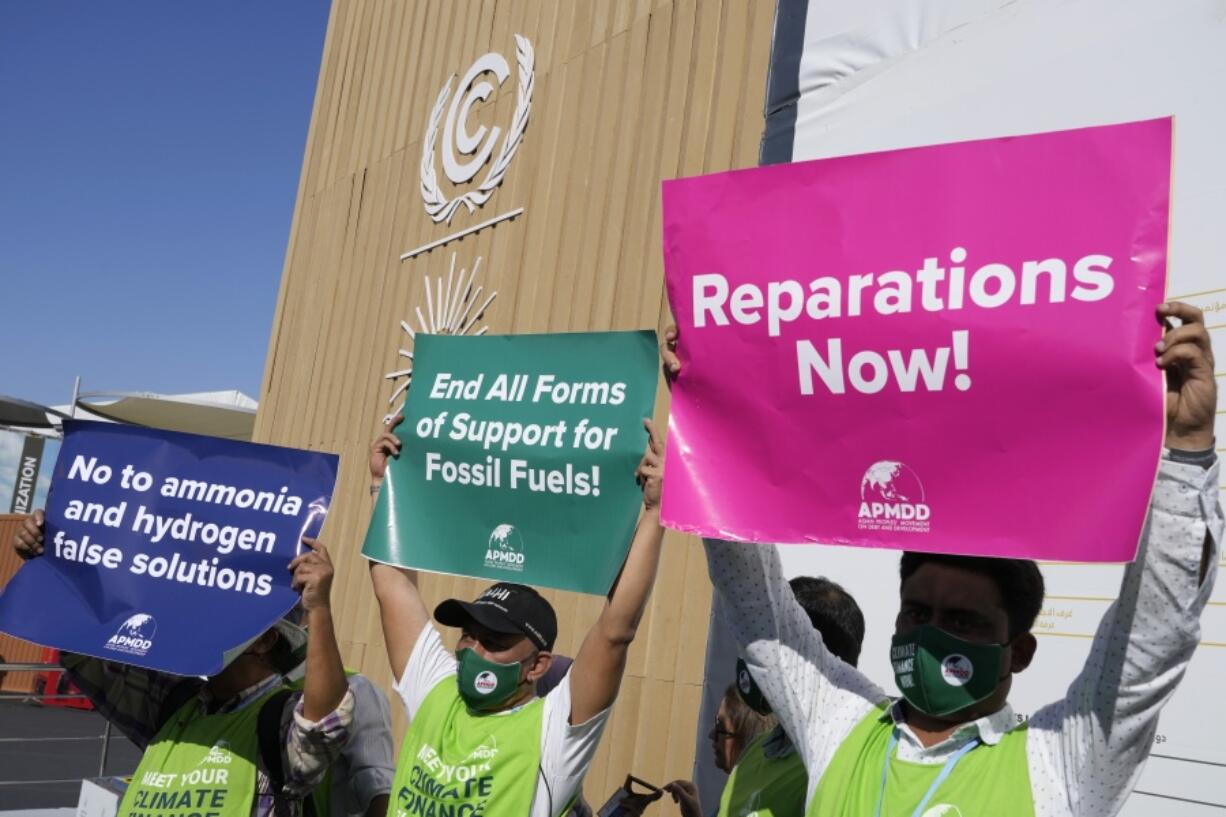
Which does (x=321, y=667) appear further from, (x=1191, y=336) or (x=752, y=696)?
(x=1191, y=336)

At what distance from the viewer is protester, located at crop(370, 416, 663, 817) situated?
7.16 ft

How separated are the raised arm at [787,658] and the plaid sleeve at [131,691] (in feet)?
4.82

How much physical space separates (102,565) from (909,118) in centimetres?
285

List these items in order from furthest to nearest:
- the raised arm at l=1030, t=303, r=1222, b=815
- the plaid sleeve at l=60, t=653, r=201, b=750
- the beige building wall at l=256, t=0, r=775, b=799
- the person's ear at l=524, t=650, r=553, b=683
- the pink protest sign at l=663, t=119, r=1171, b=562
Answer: the beige building wall at l=256, t=0, r=775, b=799
the plaid sleeve at l=60, t=653, r=201, b=750
the person's ear at l=524, t=650, r=553, b=683
the pink protest sign at l=663, t=119, r=1171, b=562
the raised arm at l=1030, t=303, r=1222, b=815

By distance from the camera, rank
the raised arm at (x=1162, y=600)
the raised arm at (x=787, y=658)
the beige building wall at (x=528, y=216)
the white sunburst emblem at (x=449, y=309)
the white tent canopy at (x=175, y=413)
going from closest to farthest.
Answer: the raised arm at (x=1162, y=600), the raised arm at (x=787, y=658), the beige building wall at (x=528, y=216), the white sunburst emblem at (x=449, y=309), the white tent canopy at (x=175, y=413)

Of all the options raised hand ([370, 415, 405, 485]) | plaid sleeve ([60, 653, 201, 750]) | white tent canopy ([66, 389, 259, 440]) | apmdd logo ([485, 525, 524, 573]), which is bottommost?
plaid sleeve ([60, 653, 201, 750])

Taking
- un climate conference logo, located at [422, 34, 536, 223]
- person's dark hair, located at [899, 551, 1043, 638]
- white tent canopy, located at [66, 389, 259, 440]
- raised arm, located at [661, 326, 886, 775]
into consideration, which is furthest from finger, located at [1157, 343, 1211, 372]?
white tent canopy, located at [66, 389, 259, 440]

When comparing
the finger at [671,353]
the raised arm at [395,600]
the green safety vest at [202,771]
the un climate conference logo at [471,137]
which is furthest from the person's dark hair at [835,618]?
the un climate conference logo at [471,137]

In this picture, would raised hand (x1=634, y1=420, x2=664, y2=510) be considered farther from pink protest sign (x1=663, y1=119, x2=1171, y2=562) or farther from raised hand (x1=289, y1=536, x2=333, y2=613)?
raised hand (x1=289, y1=536, x2=333, y2=613)

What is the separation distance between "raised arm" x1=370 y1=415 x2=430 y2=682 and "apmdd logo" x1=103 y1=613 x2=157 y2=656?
54cm

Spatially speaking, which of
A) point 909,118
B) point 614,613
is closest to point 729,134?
point 909,118

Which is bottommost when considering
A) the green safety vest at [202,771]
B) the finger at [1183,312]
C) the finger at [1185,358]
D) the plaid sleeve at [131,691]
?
the green safety vest at [202,771]

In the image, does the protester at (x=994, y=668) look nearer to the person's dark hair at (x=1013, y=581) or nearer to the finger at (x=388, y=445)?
the person's dark hair at (x=1013, y=581)

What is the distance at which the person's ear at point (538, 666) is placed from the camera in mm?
2420
